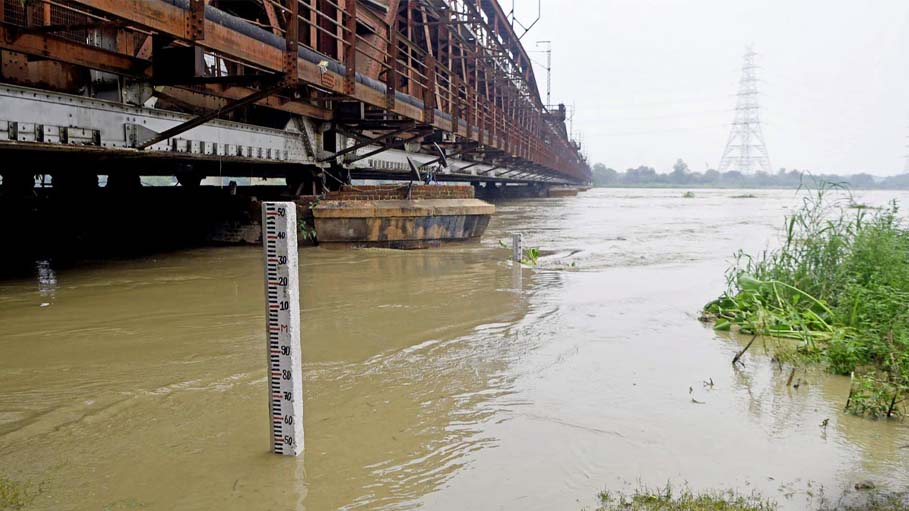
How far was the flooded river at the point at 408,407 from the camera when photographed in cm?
310

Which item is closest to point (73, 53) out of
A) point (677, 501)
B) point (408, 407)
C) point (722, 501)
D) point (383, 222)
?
point (408, 407)

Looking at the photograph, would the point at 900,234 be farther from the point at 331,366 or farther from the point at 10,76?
the point at 10,76

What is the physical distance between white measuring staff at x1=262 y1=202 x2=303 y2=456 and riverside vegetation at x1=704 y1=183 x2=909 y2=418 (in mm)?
3122

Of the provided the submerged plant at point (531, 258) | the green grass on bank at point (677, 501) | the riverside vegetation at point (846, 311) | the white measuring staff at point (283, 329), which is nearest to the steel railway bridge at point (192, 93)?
the white measuring staff at point (283, 329)

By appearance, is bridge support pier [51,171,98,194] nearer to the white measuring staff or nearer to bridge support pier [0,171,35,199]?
bridge support pier [0,171,35,199]

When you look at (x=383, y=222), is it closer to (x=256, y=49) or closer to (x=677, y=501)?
(x=256, y=49)

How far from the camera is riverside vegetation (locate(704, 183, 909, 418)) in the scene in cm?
466

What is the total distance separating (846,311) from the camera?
622cm

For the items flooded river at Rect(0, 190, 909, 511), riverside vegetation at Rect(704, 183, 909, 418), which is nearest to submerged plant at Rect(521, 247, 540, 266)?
flooded river at Rect(0, 190, 909, 511)

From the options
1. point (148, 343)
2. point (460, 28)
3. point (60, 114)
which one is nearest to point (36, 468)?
point (148, 343)

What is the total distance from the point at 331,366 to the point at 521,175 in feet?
123

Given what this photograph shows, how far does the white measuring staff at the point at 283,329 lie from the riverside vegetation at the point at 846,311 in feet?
10.2

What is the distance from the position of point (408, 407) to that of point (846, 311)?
13.8ft

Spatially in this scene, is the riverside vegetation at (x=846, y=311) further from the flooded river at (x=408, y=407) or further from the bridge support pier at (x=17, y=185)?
the bridge support pier at (x=17, y=185)
